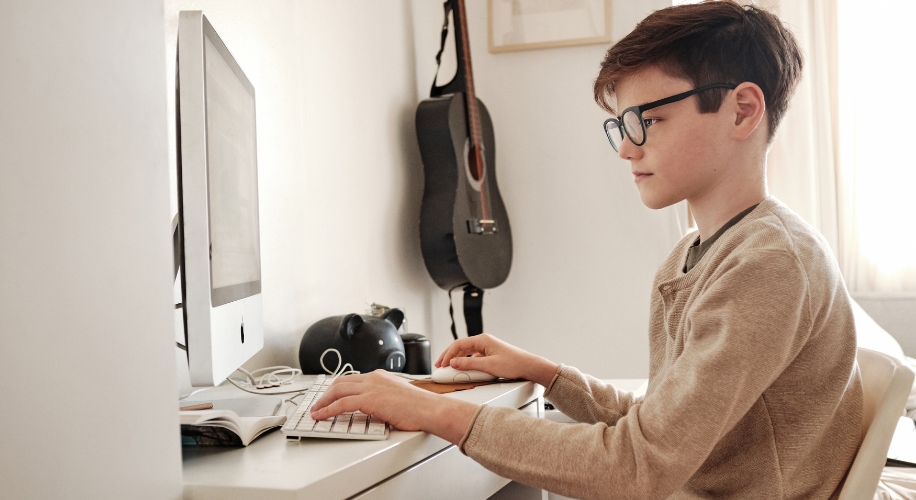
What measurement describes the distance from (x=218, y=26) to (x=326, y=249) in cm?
63

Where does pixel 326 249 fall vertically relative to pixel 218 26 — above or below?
below

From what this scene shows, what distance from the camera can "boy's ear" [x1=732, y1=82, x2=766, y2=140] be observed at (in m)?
0.94

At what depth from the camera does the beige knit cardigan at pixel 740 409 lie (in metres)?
0.74

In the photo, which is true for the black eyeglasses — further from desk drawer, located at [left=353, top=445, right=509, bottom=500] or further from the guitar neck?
the guitar neck

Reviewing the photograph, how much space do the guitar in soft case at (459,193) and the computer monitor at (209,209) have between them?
1.23 m

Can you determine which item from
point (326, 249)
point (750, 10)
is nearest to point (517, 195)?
point (326, 249)

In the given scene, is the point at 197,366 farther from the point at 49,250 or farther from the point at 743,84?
the point at 743,84

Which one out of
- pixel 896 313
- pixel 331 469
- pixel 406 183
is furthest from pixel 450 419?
pixel 896 313

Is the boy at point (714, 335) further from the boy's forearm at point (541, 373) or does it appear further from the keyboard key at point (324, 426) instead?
the boy's forearm at point (541, 373)

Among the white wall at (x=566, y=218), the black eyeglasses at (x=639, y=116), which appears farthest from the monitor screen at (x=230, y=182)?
the white wall at (x=566, y=218)

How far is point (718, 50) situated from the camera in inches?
37.9

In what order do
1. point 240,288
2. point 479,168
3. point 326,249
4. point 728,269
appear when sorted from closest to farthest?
point 728,269, point 240,288, point 326,249, point 479,168

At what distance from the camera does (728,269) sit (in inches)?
31.8

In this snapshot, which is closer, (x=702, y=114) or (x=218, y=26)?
(x=702, y=114)
